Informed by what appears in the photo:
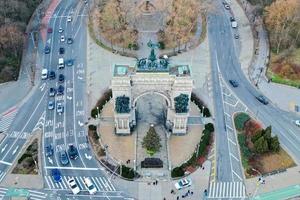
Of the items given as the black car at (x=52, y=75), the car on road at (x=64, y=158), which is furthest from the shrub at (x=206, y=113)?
the black car at (x=52, y=75)

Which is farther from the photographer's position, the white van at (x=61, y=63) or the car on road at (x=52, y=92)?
the white van at (x=61, y=63)

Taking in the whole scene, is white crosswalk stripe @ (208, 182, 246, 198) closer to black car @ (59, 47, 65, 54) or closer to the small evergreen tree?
the small evergreen tree

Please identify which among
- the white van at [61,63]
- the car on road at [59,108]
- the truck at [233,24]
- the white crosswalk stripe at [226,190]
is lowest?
the white crosswalk stripe at [226,190]

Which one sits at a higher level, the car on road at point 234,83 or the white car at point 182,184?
the car on road at point 234,83

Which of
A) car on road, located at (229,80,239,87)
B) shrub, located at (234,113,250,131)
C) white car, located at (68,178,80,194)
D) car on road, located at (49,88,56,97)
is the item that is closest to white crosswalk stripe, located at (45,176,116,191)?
white car, located at (68,178,80,194)

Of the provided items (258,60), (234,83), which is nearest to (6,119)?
(234,83)

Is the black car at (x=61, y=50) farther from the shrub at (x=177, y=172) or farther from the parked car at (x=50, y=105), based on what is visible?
the shrub at (x=177, y=172)
